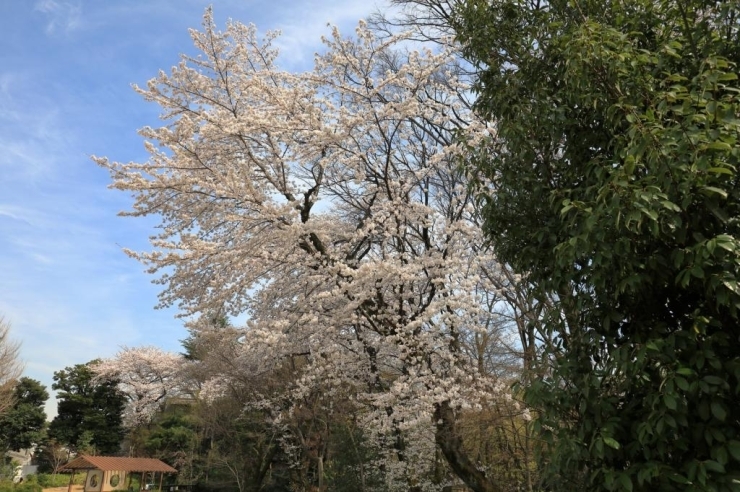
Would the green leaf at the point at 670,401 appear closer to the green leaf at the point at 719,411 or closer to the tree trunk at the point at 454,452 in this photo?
the green leaf at the point at 719,411

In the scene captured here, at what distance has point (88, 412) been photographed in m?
26.0

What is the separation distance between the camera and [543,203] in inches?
127

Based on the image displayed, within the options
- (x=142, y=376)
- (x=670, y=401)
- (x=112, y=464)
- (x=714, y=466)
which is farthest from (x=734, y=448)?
(x=142, y=376)

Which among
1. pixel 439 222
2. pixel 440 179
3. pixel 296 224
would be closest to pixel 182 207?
pixel 296 224

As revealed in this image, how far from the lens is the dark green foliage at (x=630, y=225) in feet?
7.02

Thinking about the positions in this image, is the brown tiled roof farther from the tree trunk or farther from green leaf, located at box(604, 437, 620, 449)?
green leaf, located at box(604, 437, 620, 449)

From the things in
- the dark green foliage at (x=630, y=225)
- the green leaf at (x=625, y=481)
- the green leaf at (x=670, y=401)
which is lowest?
the green leaf at (x=625, y=481)

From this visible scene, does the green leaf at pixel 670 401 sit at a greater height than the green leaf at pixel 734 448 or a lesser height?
greater

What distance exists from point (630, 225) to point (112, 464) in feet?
70.8

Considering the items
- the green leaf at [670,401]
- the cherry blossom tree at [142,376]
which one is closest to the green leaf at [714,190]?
the green leaf at [670,401]

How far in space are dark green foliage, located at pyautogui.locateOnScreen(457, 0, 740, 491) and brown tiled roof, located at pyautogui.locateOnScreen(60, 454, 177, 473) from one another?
2028cm

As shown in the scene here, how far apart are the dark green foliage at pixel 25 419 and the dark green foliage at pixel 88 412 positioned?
2.39ft

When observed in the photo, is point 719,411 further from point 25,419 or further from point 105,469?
point 25,419

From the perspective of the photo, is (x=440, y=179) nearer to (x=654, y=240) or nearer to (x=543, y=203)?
(x=543, y=203)
